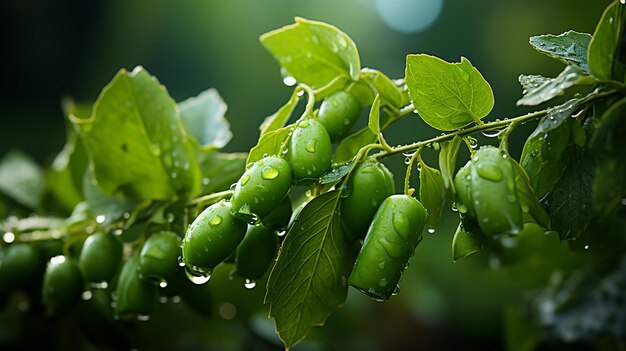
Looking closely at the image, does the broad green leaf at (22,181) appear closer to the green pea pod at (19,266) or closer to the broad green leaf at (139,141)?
the green pea pod at (19,266)

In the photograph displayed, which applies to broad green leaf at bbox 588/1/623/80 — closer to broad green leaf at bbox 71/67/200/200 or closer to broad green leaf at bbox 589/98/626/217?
broad green leaf at bbox 589/98/626/217

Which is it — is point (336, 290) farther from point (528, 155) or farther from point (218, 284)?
point (218, 284)

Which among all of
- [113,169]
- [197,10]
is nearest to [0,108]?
[197,10]

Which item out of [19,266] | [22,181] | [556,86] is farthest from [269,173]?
[22,181]

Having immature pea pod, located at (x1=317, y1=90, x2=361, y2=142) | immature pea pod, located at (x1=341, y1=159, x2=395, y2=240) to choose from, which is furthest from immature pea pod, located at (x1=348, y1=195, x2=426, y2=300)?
immature pea pod, located at (x1=317, y1=90, x2=361, y2=142)

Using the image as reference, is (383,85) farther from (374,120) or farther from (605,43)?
(605,43)

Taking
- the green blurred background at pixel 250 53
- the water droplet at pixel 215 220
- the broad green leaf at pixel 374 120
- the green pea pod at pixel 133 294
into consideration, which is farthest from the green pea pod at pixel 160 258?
the green blurred background at pixel 250 53
